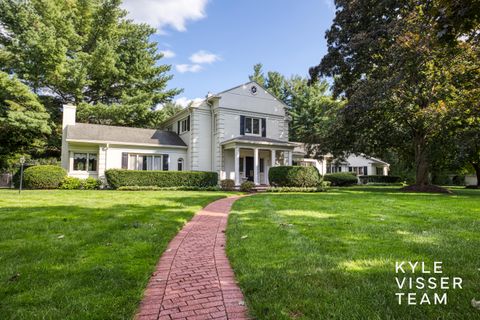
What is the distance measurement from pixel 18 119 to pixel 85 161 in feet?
19.5

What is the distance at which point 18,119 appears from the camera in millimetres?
20531

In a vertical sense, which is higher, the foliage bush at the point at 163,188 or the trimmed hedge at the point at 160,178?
the trimmed hedge at the point at 160,178

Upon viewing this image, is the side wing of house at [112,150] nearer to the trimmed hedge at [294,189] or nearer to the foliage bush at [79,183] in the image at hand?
the foliage bush at [79,183]

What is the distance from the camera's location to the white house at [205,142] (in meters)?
19.6

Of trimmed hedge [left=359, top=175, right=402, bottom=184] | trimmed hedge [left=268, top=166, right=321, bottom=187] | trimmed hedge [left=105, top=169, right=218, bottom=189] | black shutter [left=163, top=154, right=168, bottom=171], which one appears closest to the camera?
trimmed hedge [left=105, top=169, right=218, bottom=189]

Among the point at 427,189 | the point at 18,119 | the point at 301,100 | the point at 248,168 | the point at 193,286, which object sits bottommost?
the point at 193,286

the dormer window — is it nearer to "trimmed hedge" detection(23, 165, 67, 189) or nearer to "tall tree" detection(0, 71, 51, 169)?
"trimmed hedge" detection(23, 165, 67, 189)

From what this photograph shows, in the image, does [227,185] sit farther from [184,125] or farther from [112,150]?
[112,150]

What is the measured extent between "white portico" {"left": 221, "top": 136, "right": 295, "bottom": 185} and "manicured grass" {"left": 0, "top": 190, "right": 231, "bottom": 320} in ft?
40.3

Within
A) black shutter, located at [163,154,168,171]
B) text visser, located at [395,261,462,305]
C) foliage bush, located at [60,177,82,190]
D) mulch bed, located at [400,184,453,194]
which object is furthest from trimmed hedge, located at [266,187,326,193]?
text visser, located at [395,261,462,305]

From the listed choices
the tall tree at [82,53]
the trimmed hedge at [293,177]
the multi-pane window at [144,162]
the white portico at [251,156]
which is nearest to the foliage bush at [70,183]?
the multi-pane window at [144,162]

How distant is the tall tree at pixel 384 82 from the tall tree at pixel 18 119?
67.1 feet

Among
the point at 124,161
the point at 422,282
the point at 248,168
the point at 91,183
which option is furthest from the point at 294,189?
the point at 422,282

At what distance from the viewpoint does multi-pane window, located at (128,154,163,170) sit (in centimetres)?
2045
